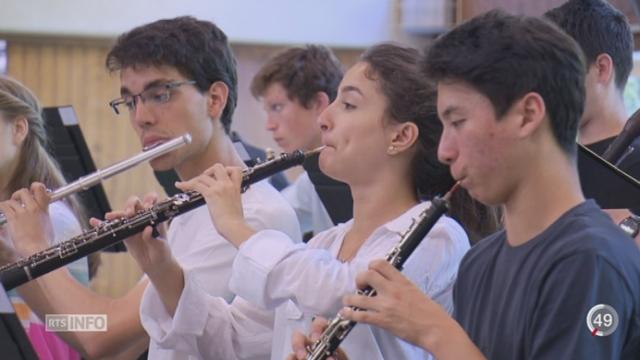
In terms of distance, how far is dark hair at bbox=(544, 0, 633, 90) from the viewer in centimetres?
250

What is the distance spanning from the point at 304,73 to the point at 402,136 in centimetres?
209

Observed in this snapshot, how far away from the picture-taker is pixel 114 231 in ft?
7.38

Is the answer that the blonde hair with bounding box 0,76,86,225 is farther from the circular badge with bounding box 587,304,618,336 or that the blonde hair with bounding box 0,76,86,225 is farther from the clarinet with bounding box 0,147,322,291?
the circular badge with bounding box 587,304,618,336

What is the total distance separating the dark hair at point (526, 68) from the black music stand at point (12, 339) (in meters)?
0.81

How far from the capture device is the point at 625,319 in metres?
1.44

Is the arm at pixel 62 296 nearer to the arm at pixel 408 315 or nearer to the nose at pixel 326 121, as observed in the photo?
the nose at pixel 326 121

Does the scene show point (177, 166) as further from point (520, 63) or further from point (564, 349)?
point (564, 349)

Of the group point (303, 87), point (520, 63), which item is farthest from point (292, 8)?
point (520, 63)

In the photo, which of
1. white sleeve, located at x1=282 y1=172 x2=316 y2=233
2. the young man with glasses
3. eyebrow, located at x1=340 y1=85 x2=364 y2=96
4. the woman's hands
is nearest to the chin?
the young man with glasses

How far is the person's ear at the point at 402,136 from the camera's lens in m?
2.12

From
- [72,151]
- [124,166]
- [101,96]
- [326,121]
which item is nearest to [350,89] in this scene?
[326,121]

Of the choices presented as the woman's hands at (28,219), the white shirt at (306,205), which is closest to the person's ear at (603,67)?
the woman's hands at (28,219)

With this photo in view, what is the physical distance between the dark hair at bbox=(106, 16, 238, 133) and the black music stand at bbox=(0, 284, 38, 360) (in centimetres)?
88

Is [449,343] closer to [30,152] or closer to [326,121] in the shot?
[326,121]
